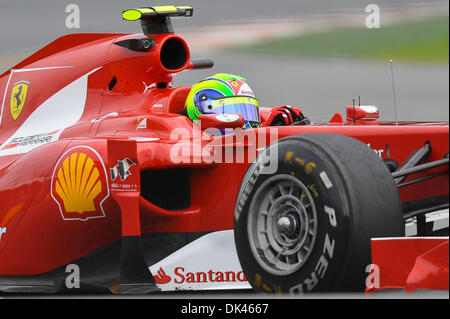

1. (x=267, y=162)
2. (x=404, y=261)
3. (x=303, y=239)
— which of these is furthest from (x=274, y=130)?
(x=404, y=261)

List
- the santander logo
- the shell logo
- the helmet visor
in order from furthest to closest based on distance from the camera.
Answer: the helmet visor → the shell logo → the santander logo

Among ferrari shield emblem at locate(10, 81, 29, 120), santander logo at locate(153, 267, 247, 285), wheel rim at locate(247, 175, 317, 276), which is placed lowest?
santander logo at locate(153, 267, 247, 285)

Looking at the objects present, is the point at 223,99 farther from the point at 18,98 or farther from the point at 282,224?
the point at 18,98

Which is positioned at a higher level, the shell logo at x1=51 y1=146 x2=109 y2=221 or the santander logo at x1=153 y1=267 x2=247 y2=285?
the shell logo at x1=51 y1=146 x2=109 y2=221

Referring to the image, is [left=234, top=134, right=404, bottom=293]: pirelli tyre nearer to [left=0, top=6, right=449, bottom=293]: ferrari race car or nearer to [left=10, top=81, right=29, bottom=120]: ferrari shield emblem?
[left=0, top=6, right=449, bottom=293]: ferrari race car

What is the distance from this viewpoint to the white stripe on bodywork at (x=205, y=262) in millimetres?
5070

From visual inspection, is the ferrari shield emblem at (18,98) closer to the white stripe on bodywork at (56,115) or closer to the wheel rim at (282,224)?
the white stripe on bodywork at (56,115)

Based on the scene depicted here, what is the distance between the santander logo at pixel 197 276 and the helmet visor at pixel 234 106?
1.16 meters

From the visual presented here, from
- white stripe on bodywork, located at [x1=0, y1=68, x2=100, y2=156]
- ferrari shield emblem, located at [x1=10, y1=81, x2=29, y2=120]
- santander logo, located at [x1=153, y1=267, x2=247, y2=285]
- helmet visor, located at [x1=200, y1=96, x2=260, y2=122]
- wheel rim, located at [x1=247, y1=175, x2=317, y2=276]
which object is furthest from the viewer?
ferrari shield emblem, located at [x1=10, y1=81, x2=29, y2=120]

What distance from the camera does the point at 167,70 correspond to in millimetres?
6254

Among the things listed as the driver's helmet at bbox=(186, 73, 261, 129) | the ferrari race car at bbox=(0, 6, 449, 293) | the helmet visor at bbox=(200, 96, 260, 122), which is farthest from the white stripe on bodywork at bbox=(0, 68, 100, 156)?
the helmet visor at bbox=(200, 96, 260, 122)

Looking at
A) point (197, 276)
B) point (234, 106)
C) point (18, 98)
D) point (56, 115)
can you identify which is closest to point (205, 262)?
point (197, 276)

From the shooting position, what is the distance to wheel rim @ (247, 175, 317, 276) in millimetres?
3942

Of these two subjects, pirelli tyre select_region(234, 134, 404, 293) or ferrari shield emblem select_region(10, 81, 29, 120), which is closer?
pirelli tyre select_region(234, 134, 404, 293)
